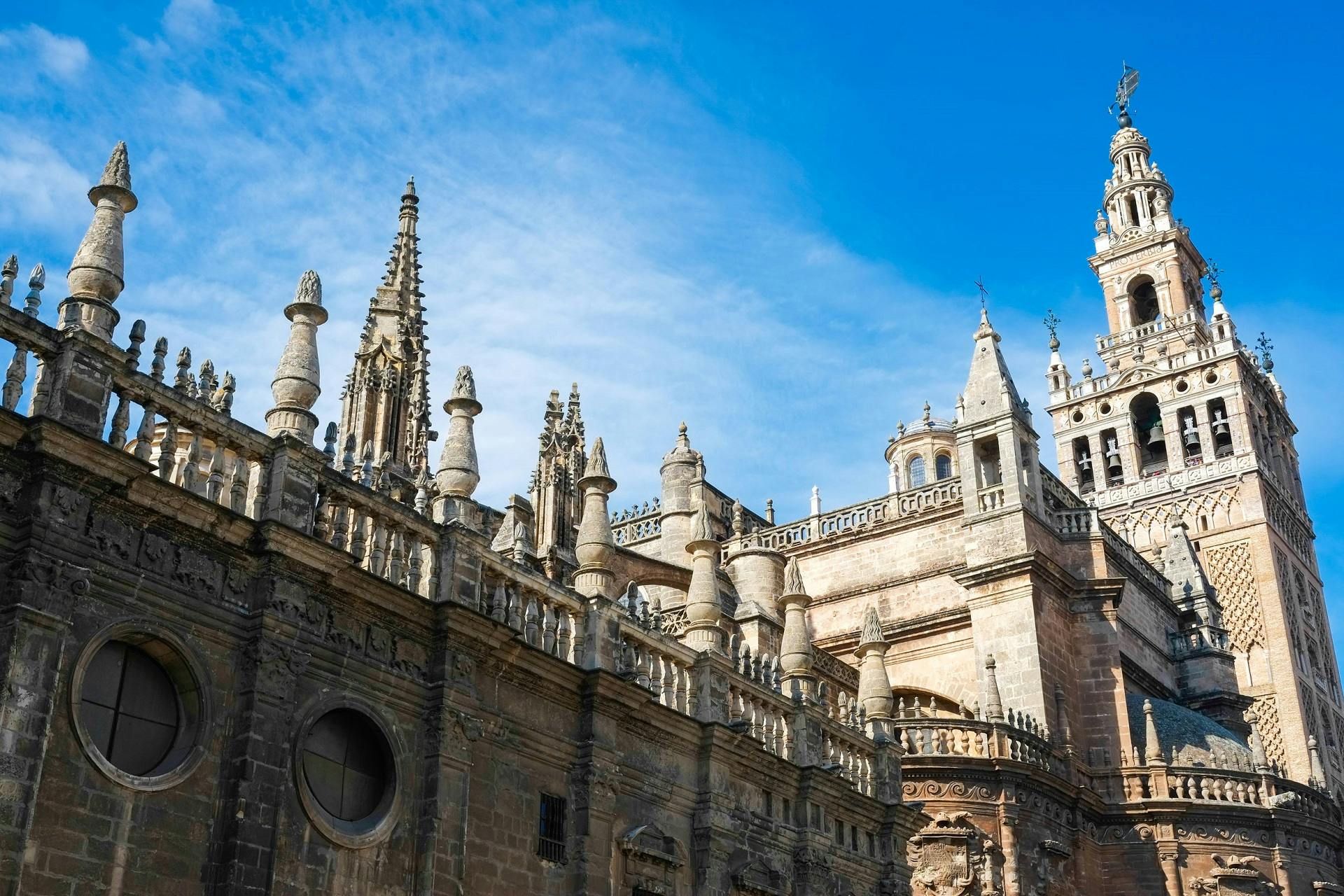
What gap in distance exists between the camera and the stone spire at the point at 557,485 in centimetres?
3403

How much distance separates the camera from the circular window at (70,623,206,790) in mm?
10617

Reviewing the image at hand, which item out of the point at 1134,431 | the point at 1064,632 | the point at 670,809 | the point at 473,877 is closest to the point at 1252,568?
the point at 1134,431

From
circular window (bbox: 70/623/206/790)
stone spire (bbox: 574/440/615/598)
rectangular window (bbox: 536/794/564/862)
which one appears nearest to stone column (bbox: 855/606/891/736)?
stone spire (bbox: 574/440/615/598)

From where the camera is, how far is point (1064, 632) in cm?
3136

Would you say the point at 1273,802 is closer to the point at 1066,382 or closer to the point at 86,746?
the point at 86,746

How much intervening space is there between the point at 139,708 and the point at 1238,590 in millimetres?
43038

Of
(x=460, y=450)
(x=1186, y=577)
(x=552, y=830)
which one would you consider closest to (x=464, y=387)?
(x=460, y=450)

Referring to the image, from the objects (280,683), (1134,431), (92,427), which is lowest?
(280,683)

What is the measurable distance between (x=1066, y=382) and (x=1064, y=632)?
27.9m

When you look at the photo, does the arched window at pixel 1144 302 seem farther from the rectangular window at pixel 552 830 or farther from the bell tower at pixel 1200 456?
the rectangular window at pixel 552 830

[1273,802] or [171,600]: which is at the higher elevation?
[1273,802]

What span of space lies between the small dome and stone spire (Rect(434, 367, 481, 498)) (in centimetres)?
2048

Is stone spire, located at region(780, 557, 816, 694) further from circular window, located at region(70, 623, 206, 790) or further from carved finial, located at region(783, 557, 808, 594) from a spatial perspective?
circular window, located at region(70, 623, 206, 790)

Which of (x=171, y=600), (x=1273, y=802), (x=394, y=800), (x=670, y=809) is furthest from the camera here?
(x=1273, y=802)
